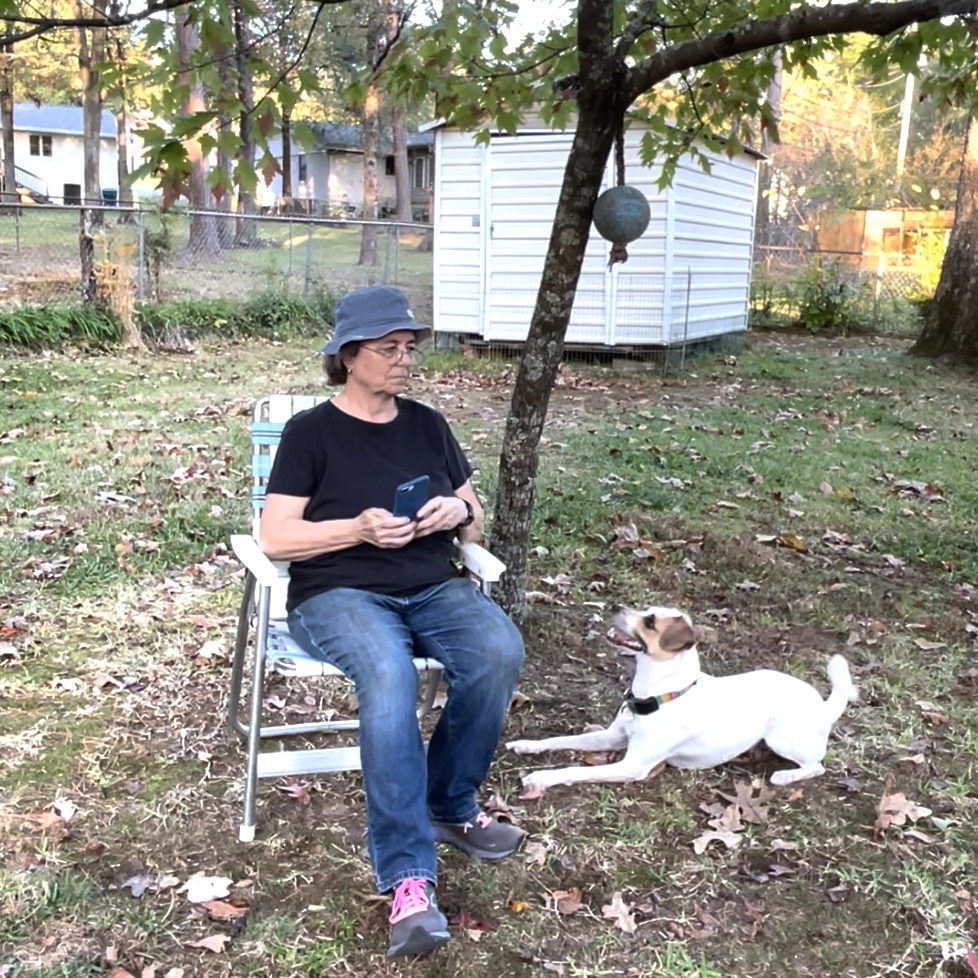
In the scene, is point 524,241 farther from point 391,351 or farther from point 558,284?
point 391,351

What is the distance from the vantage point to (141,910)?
2475 mm

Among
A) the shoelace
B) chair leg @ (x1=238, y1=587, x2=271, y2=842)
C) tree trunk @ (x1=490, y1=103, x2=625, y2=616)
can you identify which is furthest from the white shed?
the shoelace

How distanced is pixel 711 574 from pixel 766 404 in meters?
5.11

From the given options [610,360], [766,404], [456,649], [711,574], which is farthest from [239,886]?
[610,360]

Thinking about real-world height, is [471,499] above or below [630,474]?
above

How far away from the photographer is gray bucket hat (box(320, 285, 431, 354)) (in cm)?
278

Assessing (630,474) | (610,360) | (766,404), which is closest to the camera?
(630,474)

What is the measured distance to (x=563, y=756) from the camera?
3.29m

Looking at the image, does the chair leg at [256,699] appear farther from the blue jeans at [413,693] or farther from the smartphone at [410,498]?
the smartphone at [410,498]

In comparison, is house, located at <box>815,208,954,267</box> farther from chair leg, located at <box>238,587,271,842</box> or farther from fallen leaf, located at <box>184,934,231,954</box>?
fallen leaf, located at <box>184,934,231,954</box>

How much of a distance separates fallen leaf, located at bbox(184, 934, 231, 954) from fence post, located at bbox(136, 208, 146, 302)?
34.4 ft

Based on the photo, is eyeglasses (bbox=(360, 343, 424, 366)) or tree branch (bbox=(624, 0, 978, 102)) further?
tree branch (bbox=(624, 0, 978, 102))

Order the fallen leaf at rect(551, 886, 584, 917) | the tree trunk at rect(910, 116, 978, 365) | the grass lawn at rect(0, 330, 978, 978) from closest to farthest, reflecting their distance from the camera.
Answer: the grass lawn at rect(0, 330, 978, 978) < the fallen leaf at rect(551, 886, 584, 917) < the tree trunk at rect(910, 116, 978, 365)

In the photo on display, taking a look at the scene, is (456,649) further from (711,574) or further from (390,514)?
(711,574)
